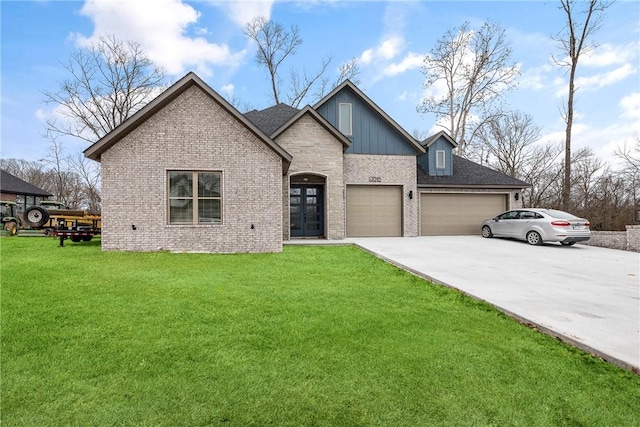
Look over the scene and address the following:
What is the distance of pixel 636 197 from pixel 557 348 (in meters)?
21.9

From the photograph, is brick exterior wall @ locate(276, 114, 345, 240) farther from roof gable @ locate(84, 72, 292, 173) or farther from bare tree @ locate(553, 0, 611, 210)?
bare tree @ locate(553, 0, 611, 210)

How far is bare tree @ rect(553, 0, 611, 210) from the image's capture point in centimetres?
1775

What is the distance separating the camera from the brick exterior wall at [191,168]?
10008 millimetres

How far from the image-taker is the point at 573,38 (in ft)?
60.5

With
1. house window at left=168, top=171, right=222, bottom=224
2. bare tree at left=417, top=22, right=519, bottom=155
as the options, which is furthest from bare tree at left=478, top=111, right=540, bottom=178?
house window at left=168, top=171, right=222, bottom=224

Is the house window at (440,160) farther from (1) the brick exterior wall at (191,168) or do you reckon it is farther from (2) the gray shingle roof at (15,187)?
(2) the gray shingle roof at (15,187)

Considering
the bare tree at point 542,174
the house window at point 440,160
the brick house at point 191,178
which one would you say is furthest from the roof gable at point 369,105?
the bare tree at point 542,174

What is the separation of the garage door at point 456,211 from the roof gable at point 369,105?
2745 mm

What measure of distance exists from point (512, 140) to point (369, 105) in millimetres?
18409

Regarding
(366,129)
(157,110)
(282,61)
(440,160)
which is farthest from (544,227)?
(282,61)

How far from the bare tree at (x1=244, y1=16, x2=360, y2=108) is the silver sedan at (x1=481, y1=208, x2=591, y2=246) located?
19.1 meters

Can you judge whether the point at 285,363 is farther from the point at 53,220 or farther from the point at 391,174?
the point at 53,220

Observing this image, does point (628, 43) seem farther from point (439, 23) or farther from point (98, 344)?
point (98, 344)

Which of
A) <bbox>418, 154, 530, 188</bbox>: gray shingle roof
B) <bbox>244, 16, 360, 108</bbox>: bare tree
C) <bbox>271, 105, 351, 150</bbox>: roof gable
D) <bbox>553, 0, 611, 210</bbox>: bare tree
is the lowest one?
<bbox>418, 154, 530, 188</bbox>: gray shingle roof
